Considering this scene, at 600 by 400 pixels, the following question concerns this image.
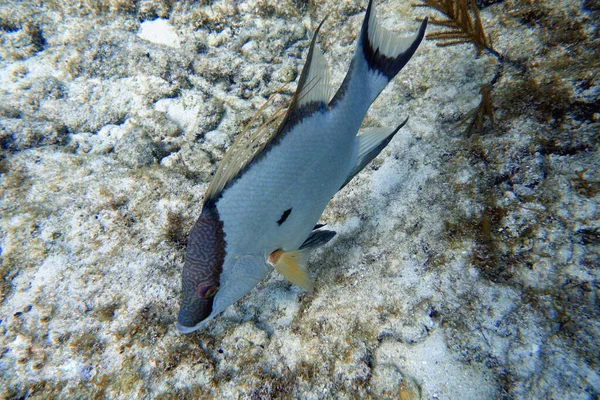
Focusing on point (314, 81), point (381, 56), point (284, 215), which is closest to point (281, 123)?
point (314, 81)

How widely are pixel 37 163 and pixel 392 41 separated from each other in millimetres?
3453

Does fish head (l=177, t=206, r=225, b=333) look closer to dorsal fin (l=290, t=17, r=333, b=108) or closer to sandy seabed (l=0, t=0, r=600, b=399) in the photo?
sandy seabed (l=0, t=0, r=600, b=399)

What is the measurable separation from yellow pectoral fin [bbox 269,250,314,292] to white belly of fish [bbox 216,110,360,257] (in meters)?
0.11

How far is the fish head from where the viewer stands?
1.60 metres

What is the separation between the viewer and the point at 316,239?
1.98 metres

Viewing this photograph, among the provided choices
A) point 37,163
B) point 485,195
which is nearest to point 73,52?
point 37,163

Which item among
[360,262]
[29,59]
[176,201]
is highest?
[29,59]

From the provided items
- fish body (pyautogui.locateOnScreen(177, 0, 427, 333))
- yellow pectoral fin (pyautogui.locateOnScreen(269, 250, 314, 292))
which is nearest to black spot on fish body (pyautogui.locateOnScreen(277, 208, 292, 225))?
fish body (pyautogui.locateOnScreen(177, 0, 427, 333))

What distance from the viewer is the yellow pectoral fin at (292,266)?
170 centimetres

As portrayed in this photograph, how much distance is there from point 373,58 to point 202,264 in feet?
5.09

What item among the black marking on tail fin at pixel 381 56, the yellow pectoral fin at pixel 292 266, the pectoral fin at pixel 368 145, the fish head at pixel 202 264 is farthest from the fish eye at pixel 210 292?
the black marking on tail fin at pixel 381 56

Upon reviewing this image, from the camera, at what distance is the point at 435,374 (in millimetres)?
1725

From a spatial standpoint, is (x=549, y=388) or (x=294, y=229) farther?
(x=294, y=229)

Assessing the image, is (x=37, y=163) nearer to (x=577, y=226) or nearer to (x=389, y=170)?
(x=389, y=170)
